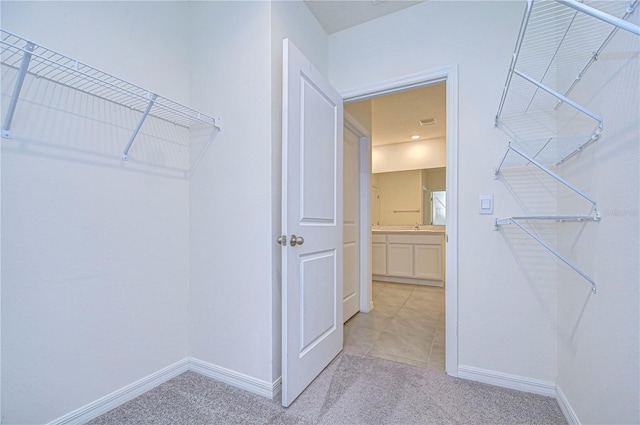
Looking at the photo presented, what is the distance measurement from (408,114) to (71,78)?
3.38m

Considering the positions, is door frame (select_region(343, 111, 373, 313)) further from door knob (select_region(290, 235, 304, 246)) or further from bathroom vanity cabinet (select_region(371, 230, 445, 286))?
door knob (select_region(290, 235, 304, 246))

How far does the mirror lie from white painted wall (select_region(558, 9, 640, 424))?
10.6 feet

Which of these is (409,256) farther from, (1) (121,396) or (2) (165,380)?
(1) (121,396)

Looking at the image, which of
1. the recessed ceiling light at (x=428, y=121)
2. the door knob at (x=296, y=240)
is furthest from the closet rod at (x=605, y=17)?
the recessed ceiling light at (x=428, y=121)

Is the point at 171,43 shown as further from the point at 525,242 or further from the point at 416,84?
the point at 525,242

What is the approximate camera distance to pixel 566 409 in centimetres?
133

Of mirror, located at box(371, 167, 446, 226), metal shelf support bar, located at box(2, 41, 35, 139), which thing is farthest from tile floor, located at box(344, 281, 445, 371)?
metal shelf support bar, located at box(2, 41, 35, 139)

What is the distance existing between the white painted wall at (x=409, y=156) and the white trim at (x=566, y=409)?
11.7 ft

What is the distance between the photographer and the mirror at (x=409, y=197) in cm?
448

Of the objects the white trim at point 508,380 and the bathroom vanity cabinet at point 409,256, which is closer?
the white trim at point 508,380

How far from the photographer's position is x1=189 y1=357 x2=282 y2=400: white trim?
1.52 m

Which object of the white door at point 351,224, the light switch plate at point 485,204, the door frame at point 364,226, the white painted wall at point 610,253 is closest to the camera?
the white painted wall at point 610,253

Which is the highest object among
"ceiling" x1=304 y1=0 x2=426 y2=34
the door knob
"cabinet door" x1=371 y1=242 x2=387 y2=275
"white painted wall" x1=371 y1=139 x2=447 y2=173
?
"ceiling" x1=304 y1=0 x2=426 y2=34

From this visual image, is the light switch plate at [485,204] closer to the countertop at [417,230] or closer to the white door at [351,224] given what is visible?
the white door at [351,224]
